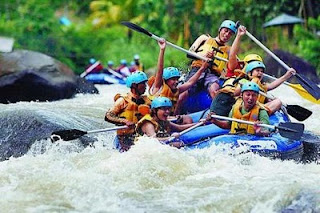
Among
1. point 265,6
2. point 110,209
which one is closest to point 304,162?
point 110,209

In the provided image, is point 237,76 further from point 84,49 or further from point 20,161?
point 84,49

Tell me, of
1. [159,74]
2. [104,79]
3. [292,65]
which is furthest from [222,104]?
[104,79]

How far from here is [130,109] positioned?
7.96 metres

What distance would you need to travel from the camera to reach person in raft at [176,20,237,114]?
898 cm

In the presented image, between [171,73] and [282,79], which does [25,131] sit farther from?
[282,79]

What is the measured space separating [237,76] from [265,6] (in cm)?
1362

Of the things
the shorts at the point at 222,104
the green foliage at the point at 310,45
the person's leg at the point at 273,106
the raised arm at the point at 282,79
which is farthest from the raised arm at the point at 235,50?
the green foliage at the point at 310,45

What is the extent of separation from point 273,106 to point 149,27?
15569mm

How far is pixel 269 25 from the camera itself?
67.7ft

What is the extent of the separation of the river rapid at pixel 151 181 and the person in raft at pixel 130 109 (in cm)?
20

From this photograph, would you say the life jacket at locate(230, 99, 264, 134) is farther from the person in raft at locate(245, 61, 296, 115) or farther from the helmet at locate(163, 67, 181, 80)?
the helmet at locate(163, 67, 181, 80)

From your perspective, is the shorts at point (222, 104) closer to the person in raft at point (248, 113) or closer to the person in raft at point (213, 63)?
the person in raft at point (248, 113)

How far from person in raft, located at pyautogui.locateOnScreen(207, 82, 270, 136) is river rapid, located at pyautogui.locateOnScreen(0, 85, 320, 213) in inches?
15.4

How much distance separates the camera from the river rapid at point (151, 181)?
6.00 m
